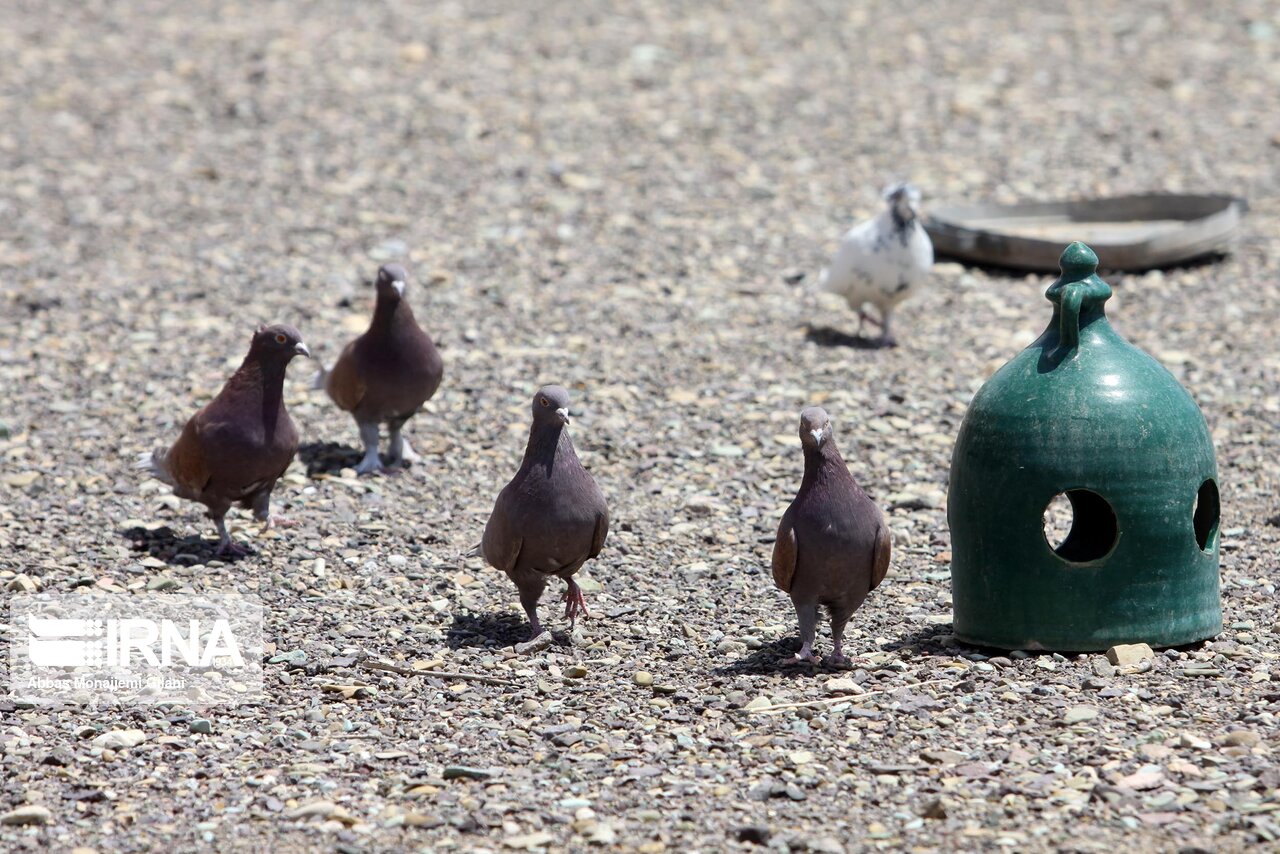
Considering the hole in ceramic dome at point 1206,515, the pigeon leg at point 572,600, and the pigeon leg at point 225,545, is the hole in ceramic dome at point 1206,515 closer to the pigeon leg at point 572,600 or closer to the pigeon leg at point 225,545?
the pigeon leg at point 572,600

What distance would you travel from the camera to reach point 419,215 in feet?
36.4

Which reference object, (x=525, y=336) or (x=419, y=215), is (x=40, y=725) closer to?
(x=525, y=336)

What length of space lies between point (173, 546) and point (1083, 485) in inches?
142

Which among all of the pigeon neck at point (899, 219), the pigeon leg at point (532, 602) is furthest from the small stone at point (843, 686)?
the pigeon neck at point (899, 219)

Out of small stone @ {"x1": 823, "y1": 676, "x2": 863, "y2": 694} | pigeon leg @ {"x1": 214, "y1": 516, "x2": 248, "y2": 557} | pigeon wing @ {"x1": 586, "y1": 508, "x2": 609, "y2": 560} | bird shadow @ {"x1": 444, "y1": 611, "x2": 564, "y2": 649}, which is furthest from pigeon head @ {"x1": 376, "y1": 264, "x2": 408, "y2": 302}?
small stone @ {"x1": 823, "y1": 676, "x2": 863, "y2": 694}

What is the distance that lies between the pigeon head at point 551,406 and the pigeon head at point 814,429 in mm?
839

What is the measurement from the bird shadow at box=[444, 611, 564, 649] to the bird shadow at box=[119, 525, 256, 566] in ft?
3.71

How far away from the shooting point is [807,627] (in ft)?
17.5

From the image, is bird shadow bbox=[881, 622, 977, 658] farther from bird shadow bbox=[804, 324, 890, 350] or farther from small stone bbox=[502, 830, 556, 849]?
bird shadow bbox=[804, 324, 890, 350]

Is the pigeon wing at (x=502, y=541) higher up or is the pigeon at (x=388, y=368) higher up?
the pigeon at (x=388, y=368)

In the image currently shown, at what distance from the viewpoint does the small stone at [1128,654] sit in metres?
5.18

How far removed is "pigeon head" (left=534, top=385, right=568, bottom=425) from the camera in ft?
18.2

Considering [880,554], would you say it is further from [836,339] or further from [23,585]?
A: [836,339]

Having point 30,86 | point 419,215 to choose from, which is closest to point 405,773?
point 419,215
